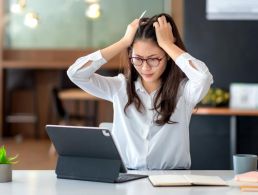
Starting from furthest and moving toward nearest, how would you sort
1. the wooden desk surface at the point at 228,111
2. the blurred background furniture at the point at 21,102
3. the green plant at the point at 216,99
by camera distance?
1. the blurred background furniture at the point at 21,102
2. the green plant at the point at 216,99
3. the wooden desk surface at the point at 228,111

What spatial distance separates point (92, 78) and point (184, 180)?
0.80 meters

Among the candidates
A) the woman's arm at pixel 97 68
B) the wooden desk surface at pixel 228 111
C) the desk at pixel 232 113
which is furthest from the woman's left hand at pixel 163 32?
the wooden desk surface at pixel 228 111

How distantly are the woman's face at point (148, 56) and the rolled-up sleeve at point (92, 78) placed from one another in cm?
18

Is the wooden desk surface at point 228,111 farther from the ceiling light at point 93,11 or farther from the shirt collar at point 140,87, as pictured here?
the ceiling light at point 93,11

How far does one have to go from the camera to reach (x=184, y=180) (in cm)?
201

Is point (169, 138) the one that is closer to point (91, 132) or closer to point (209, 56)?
point (91, 132)

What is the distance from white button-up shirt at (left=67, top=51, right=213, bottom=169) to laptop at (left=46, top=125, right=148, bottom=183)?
343 millimetres

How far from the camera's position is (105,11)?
869cm

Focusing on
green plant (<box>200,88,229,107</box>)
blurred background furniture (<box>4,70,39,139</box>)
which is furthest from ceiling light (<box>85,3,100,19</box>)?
green plant (<box>200,88,229,107</box>)

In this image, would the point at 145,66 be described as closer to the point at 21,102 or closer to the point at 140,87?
the point at 140,87

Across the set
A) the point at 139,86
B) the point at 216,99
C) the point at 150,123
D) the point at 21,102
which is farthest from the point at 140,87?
the point at 21,102

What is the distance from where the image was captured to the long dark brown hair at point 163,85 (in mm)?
2482

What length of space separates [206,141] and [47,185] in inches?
129

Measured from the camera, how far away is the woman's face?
7.93ft
